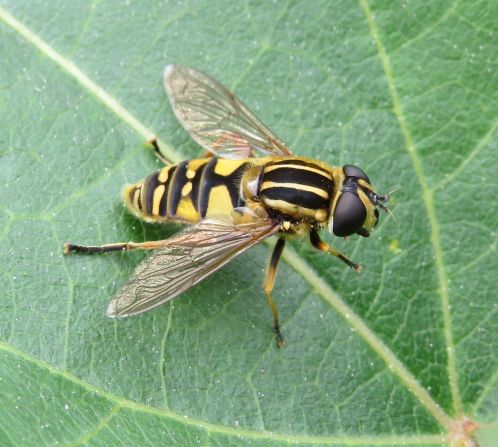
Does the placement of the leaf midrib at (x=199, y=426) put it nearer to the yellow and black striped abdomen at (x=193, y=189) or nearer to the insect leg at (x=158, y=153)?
the yellow and black striped abdomen at (x=193, y=189)

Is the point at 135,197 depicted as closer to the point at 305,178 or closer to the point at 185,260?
the point at 185,260

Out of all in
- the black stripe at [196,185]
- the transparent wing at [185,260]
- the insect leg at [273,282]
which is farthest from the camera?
the black stripe at [196,185]

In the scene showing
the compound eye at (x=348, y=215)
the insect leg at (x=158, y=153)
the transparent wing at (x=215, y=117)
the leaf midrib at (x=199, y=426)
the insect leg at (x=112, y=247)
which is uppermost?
the transparent wing at (x=215, y=117)

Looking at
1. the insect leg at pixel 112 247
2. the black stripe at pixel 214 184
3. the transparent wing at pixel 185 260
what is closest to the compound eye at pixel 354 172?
the transparent wing at pixel 185 260

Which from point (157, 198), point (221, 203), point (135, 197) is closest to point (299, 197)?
point (221, 203)

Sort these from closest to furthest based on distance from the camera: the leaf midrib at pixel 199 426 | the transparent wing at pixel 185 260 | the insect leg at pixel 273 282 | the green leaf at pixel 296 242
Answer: the leaf midrib at pixel 199 426 → the transparent wing at pixel 185 260 → the green leaf at pixel 296 242 → the insect leg at pixel 273 282
